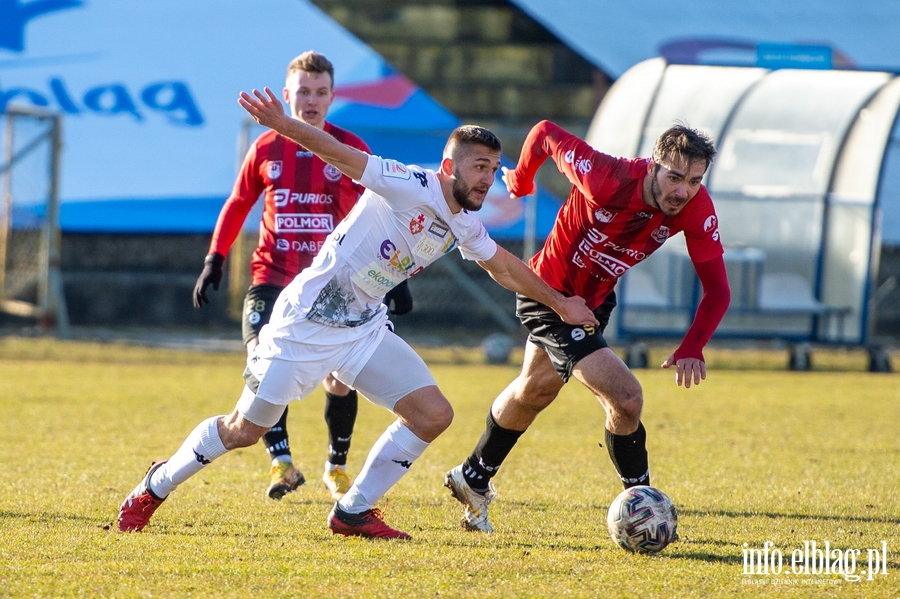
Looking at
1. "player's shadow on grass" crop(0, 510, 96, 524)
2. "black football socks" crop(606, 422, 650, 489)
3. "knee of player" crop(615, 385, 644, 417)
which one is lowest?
"player's shadow on grass" crop(0, 510, 96, 524)

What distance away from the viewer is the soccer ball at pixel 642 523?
4.80 metres

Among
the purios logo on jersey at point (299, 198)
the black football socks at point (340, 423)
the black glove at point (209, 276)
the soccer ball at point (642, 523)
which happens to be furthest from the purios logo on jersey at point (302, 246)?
the soccer ball at point (642, 523)

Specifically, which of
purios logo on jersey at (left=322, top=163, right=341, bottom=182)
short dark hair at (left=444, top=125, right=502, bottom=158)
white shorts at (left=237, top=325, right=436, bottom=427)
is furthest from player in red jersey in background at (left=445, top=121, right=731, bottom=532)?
purios logo on jersey at (left=322, top=163, right=341, bottom=182)

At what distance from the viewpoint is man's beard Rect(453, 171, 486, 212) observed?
191 inches

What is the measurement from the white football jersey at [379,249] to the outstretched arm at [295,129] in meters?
0.19

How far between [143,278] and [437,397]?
12.1 meters

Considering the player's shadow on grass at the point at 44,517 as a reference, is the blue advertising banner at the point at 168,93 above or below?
above

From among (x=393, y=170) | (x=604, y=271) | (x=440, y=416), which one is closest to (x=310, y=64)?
(x=393, y=170)

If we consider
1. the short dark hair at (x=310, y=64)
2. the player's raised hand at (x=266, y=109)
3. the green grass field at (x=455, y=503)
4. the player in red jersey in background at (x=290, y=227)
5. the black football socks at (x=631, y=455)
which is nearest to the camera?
the green grass field at (x=455, y=503)

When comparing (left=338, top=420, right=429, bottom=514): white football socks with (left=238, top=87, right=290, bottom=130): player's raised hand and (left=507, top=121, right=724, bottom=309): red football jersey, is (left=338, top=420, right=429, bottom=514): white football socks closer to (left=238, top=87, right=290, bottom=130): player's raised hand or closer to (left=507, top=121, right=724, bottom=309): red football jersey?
(left=507, top=121, right=724, bottom=309): red football jersey

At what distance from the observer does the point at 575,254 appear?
5621 mm

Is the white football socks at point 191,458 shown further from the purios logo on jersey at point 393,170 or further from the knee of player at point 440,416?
the purios logo on jersey at point 393,170

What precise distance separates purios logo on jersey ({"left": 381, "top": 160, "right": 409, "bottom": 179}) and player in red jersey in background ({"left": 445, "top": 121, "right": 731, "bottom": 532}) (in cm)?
100

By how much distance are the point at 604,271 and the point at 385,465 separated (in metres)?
1.37
